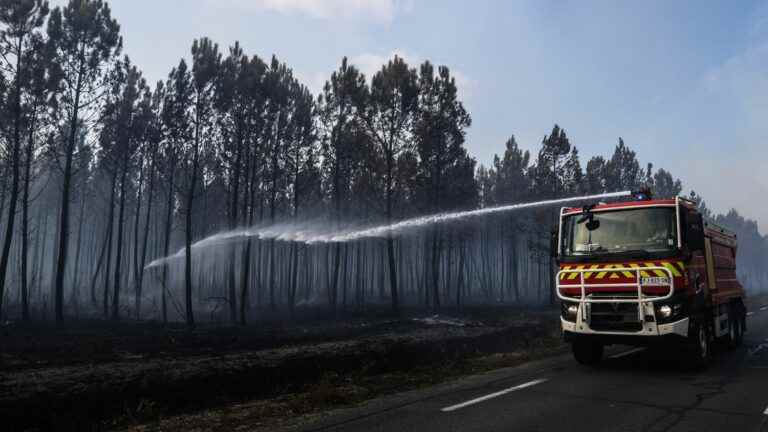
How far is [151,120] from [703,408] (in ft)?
104

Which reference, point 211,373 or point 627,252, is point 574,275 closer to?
point 627,252

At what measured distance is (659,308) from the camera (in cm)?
954

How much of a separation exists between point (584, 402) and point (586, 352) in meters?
3.84

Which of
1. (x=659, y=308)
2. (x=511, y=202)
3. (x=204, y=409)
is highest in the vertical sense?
(x=511, y=202)

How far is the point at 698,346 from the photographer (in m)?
10.3

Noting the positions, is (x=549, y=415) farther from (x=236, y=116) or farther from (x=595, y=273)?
(x=236, y=116)

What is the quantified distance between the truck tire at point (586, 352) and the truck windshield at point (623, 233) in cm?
222

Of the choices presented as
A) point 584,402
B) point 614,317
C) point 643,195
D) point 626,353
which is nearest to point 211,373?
point 584,402

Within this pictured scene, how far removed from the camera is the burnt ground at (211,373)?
7996 millimetres

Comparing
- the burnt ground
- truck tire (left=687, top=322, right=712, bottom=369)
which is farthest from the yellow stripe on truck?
the burnt ground

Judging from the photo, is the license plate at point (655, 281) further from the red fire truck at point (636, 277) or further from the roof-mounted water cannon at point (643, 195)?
the roof-mounted water cannon at point (643, 195)

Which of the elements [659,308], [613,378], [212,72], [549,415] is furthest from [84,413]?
[212,72]

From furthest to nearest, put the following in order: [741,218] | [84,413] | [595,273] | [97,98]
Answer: [741,218] → [97,98] → [595,273] → [84,413]

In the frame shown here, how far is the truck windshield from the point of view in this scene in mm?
10055
